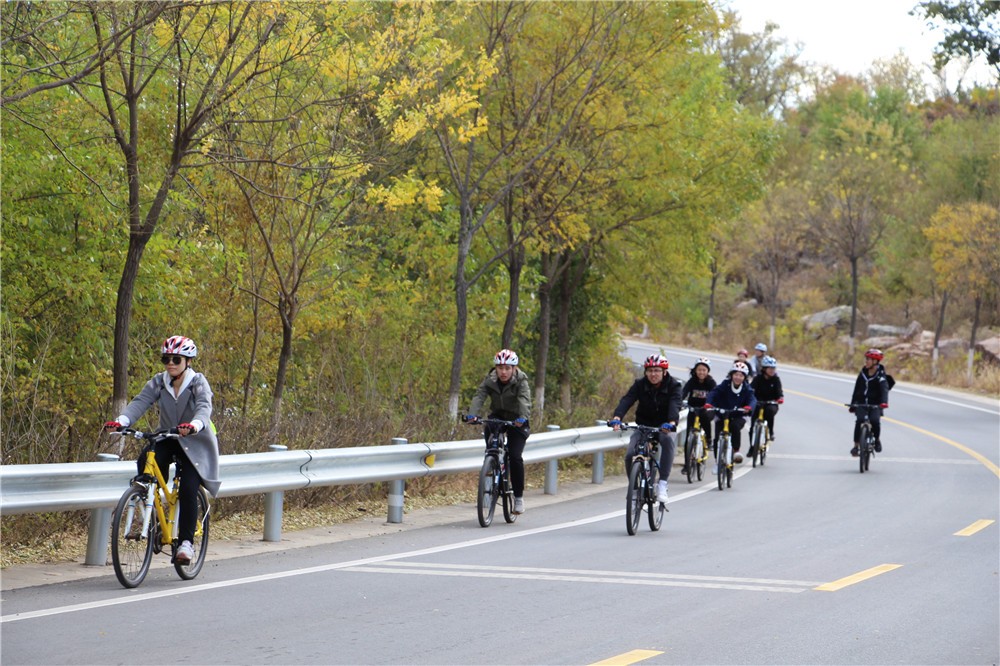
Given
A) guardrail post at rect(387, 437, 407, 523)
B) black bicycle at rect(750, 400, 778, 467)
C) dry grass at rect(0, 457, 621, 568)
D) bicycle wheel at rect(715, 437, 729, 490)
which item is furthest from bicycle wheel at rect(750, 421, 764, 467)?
guardrail post at rect(387, 437, 407, 523)

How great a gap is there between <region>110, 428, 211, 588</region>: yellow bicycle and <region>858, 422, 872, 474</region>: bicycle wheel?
14.6m

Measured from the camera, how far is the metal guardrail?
916 centimetres

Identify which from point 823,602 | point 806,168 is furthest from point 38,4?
point 806,168

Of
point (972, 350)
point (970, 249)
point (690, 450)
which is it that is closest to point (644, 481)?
point (690, 450)

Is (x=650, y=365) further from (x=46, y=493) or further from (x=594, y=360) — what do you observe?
(x=594, y=360)

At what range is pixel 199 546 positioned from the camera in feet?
33.4

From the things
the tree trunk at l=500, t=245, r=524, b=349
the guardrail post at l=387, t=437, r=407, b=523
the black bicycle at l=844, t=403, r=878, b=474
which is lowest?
the guardrail post at l=387, t=437, r=407, b=523

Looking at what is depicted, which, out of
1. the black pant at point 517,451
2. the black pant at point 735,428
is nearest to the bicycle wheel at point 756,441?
the black pant at point 735,428

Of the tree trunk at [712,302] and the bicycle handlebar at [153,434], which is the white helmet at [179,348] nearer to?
the bicycle handlebar at [153,434]

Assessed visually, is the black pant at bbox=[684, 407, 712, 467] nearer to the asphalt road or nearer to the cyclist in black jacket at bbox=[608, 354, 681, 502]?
the asphalt road

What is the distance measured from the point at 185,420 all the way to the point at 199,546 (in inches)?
43.0

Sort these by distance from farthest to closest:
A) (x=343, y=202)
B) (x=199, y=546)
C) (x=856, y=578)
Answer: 1. (x=343, y=202)
2. (x=856, y=578)
3. (x=199, y=546)

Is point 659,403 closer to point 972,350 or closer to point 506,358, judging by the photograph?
point 506,358

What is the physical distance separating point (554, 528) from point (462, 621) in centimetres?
574
